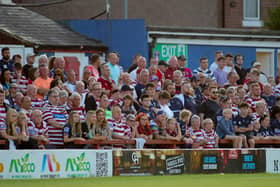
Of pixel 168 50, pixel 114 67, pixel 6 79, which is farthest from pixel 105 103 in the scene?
pixel 168 50

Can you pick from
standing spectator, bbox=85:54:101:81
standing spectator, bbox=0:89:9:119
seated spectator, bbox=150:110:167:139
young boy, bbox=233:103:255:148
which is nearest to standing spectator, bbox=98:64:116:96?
standing spectator, bbox=85:54:101:81

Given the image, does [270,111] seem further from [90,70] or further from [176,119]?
[90,70]

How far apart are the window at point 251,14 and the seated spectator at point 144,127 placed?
18646mm

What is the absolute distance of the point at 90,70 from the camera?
27438 millimetres

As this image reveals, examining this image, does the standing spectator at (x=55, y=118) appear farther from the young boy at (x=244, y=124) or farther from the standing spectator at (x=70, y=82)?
the young boy at (x=244, y=124)

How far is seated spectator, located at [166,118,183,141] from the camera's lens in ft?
86.4

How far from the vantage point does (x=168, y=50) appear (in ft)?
114

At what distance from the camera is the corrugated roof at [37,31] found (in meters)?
32.4

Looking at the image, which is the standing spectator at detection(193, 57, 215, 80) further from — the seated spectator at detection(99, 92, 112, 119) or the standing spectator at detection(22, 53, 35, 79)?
the standing spectator at detection(22, 53, 35, 79)

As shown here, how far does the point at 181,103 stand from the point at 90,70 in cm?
228

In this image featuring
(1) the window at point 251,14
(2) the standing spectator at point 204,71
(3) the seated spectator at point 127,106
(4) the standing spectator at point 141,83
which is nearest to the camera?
(3) the seated spectator at point 127,106

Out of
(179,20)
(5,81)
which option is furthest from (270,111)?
(179,20)

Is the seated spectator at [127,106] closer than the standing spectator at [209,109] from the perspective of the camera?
Yes

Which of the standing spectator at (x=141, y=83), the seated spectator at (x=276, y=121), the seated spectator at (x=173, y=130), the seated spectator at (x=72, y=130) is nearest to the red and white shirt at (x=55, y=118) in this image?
the seated spectator at (x=72, y=130)
